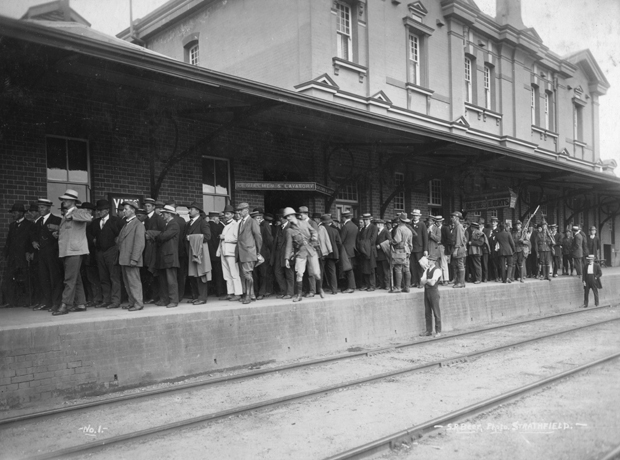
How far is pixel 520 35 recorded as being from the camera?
73.7ft

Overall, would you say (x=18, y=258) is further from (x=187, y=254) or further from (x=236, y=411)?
(x=236, y=411)

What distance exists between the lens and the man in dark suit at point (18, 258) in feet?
29.1

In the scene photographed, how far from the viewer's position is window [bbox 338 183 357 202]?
15844 mm

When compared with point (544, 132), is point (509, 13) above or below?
above

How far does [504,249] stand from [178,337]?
35.8 feet

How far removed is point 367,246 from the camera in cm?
1252

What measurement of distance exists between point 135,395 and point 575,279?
16485 millimetres

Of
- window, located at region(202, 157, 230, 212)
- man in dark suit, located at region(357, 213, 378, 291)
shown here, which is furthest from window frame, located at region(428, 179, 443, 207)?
window, located at region(202, 157, 230, 212)

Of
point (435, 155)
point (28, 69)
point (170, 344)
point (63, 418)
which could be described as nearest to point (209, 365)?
point (170, 344)

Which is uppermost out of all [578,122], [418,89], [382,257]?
[578,122]

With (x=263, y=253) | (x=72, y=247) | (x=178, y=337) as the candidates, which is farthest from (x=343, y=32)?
(x=178, y=337)

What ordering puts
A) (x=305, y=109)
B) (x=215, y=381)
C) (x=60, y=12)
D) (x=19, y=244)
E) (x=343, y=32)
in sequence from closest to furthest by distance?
(x=215, y=381) → (x=19, y=244) → (x=60, y=12) → (x=305, y=109) → (x=343, y=32)

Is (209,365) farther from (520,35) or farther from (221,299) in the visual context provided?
(520,35)

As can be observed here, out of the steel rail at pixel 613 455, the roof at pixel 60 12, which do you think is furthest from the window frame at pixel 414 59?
the steel rail at pixel 613 455
